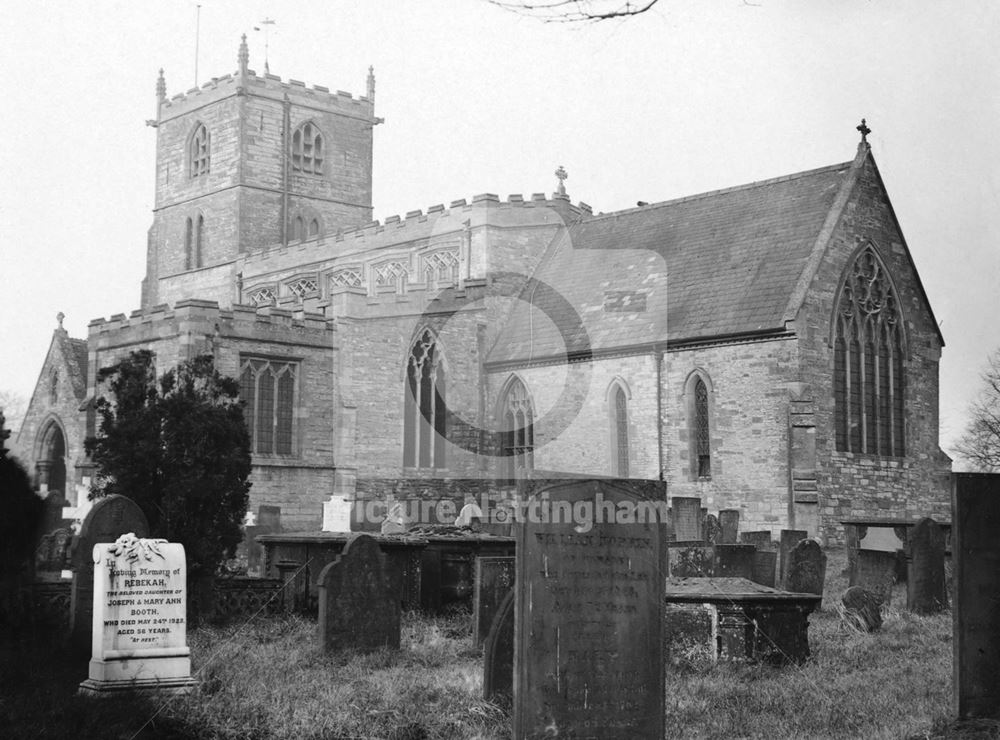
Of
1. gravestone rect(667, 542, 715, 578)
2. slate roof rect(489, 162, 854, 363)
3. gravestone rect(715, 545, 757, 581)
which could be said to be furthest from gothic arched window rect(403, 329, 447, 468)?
gravestone rect(715, 545, 757, 581)

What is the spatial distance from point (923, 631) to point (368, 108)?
A: 42.5 m

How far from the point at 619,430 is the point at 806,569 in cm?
1494

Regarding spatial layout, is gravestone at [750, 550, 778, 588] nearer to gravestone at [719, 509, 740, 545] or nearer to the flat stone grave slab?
the flat stone grave slab

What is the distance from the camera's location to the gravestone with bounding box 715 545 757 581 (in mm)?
16984

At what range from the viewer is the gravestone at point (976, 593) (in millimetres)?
9250

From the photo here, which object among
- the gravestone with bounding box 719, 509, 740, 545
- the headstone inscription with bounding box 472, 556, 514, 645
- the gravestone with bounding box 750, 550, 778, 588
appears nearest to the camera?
the headstone inscription with bounding box 472, 556, 514, 645

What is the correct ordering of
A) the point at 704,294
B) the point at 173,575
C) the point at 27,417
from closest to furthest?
the point at 173,575
the point at 704,294
the point at 27,417

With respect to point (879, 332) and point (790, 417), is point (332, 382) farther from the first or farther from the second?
point (879, 332)

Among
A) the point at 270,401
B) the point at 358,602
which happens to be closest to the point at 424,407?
the point at 270,401

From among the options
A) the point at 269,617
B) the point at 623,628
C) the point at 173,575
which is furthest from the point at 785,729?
the point at 269,617

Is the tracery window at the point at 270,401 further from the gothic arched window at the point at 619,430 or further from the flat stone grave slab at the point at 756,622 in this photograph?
the flat stone grave slab at the point at 756,622

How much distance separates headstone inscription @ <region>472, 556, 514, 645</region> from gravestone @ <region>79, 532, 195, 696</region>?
2.95 m

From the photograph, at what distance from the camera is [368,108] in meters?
53.5

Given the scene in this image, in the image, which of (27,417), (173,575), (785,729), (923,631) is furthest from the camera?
(27,417)
